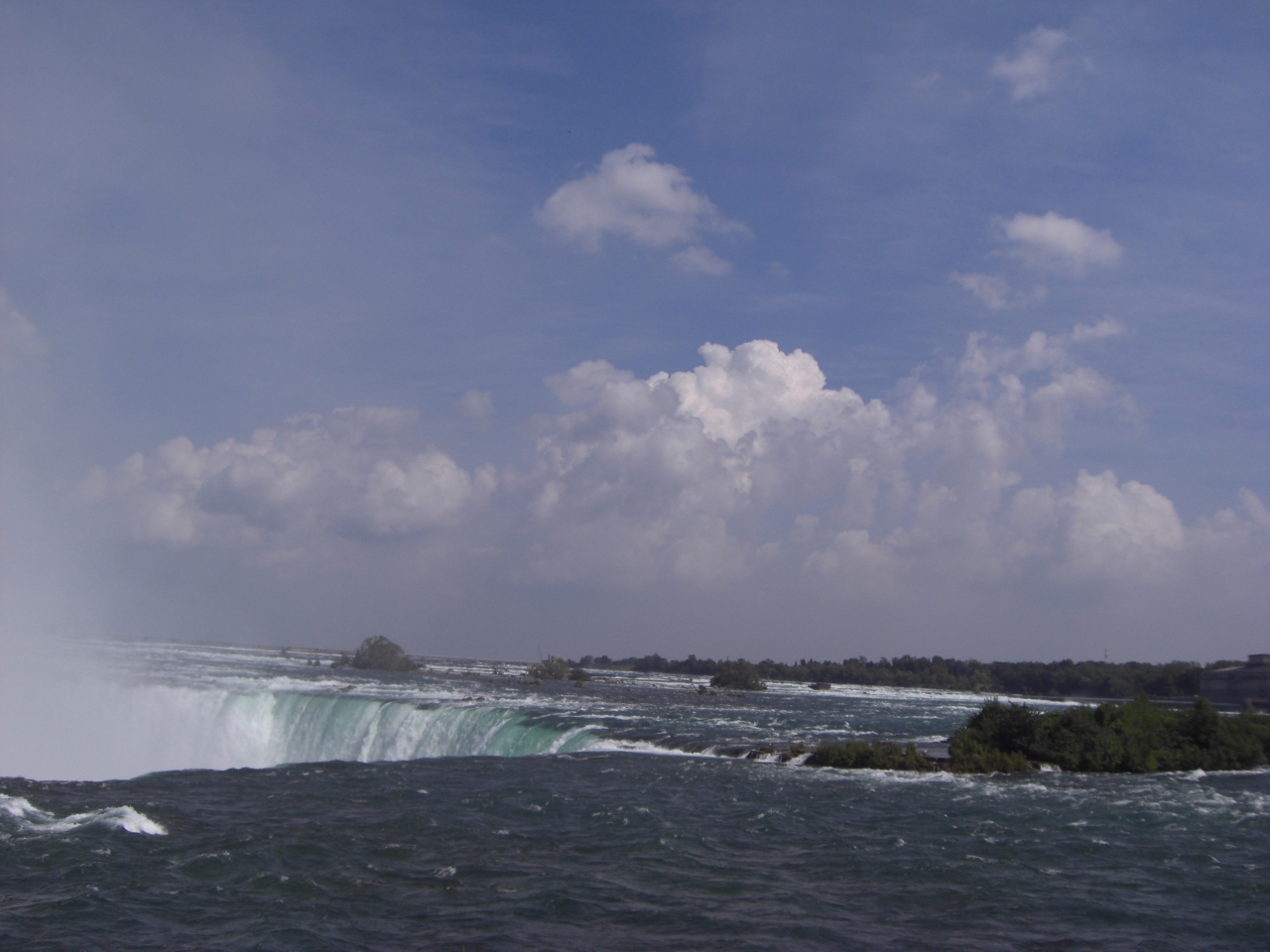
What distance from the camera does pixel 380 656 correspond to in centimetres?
11144

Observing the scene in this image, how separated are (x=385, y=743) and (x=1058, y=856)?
1238 inches

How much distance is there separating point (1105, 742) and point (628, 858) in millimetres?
22147

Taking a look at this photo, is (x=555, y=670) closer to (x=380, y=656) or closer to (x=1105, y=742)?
(x=380, y=656)

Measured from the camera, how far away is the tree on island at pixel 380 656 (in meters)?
110

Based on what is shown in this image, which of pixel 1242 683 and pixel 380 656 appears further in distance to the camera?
pixel 380 656

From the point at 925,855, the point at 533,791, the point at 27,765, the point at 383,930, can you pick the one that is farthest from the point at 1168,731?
the point at 27,765

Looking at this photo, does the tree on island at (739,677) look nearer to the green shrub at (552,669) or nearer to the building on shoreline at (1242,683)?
the green shrub at (552,669)

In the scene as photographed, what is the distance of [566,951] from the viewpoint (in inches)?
521

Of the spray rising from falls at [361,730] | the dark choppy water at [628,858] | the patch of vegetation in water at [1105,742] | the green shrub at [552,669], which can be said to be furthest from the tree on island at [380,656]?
the patch of vegetation in water at [1105,742]

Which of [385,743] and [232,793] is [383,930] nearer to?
[232,793]

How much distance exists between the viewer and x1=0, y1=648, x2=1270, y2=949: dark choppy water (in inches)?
572

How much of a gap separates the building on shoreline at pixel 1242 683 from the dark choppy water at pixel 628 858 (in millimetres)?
50531

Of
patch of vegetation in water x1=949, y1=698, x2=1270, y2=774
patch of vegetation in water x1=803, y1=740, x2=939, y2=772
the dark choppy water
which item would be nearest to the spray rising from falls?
the dark choppy water

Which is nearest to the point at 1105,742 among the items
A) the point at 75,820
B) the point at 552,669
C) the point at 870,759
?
the point at 870,759
